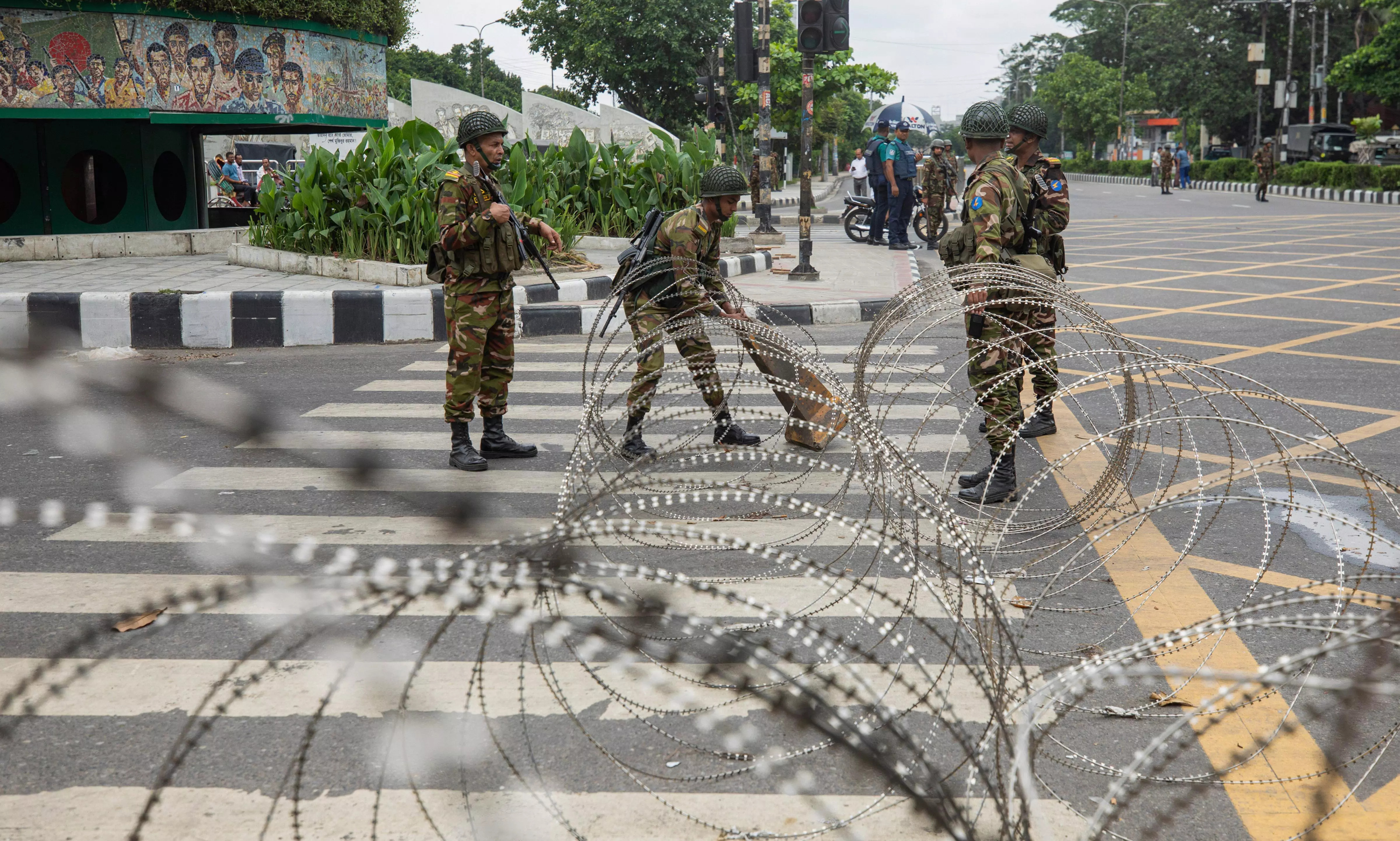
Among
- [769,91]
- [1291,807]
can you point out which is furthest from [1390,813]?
[769,91]

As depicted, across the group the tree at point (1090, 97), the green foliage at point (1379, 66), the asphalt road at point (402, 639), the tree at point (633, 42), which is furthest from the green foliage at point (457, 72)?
the asphalt road at point (402, 639)

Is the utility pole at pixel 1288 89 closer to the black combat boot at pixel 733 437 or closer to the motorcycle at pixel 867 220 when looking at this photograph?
the motorcycle at pixel 867 220

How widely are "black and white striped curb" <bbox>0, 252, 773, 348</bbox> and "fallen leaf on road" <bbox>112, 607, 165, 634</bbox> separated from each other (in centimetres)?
611

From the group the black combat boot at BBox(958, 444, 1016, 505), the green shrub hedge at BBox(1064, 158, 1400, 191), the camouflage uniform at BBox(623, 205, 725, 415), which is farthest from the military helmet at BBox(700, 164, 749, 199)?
the green shrub hedge at BBox(1064, 158, 1400, 191)

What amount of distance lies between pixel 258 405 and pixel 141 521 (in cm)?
253

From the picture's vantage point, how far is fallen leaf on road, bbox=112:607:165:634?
3594mm

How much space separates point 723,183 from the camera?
5.36 metres

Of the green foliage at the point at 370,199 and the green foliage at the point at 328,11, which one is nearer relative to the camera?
the green foliage at the point at 370,199

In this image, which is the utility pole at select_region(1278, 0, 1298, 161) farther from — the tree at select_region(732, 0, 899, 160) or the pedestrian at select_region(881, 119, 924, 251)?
the pedestrian at select_region(881, 119, 924, 251)

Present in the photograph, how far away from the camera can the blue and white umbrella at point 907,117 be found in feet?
92.9

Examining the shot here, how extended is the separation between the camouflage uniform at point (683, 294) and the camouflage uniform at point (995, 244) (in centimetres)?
113

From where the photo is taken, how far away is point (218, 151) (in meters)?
40.2

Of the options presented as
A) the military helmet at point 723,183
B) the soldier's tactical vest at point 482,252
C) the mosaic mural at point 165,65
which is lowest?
Answer: the soldier's tactical vest at point 482,252

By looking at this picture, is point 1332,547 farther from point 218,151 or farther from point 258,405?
point 218,151
